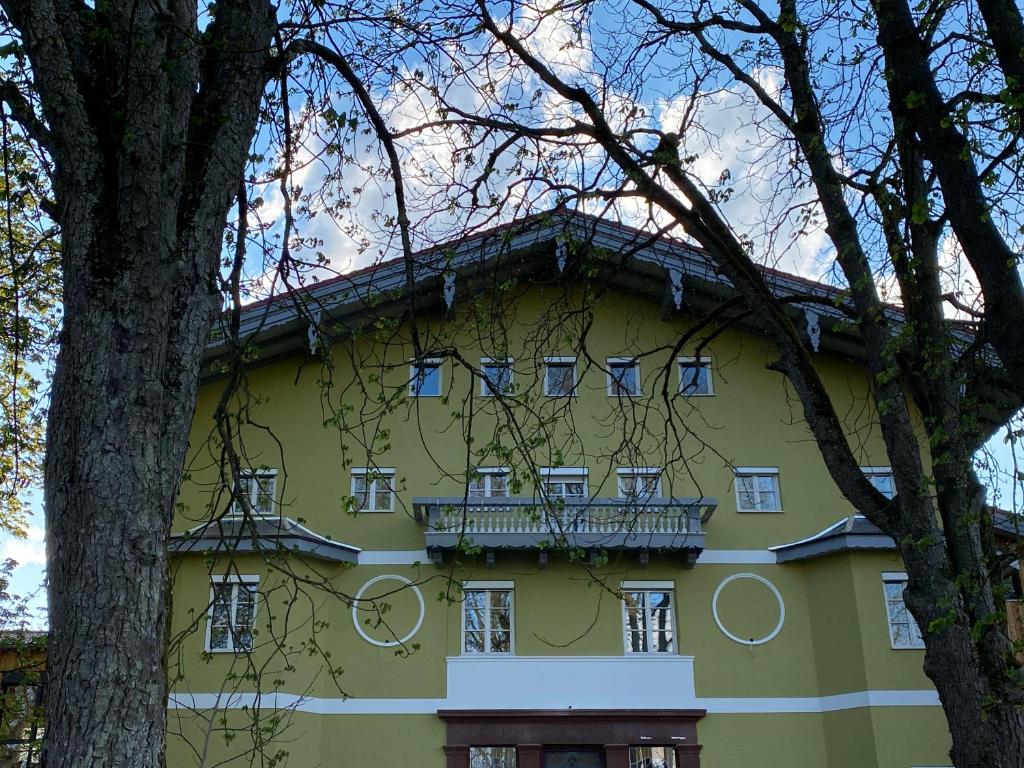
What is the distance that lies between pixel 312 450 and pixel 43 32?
13997 millimetres

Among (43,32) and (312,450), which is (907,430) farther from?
(312,450)

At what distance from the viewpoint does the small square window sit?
17.2 m

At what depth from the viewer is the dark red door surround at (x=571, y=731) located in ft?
53.8

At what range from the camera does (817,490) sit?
59.4 feet

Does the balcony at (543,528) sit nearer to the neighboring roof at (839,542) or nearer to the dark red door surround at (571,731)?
the neighboring roof at (839,542)

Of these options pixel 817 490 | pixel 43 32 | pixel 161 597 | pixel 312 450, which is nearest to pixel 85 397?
pixel 161 597

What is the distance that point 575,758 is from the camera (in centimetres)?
1666

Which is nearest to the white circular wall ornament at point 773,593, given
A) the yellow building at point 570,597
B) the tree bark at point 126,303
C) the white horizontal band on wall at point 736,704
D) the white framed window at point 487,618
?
the yellow building at point 570,597

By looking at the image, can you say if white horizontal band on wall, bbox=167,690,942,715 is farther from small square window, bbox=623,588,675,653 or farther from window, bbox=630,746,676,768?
small square window, bbox=623,588,675,653

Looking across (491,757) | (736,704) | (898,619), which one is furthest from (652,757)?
(898,619)

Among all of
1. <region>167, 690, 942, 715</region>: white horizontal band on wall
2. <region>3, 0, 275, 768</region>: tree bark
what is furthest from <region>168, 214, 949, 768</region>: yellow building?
<region>3, 0, 275, 768</region>: tree bark

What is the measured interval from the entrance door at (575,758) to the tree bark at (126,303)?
13747 millimetres

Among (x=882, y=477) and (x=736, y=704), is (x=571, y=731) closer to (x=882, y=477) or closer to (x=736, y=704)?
(x=736, y=704)

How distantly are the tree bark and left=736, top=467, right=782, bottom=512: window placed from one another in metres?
14.4
